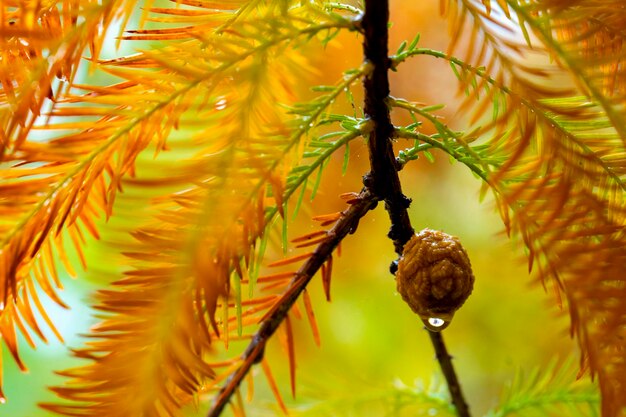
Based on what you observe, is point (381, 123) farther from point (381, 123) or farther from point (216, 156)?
point (216, 156)

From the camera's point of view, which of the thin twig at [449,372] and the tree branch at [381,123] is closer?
the tree branch at [381,123]

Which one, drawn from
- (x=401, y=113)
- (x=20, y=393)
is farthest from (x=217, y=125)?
(x=20, y=393)

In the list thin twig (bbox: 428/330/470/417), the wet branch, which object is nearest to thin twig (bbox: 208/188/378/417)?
the wet branch

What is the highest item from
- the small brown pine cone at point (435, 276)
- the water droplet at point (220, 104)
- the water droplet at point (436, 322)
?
the water droplet at point (220, 104)

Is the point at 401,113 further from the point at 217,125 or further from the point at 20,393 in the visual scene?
the point at 20,393

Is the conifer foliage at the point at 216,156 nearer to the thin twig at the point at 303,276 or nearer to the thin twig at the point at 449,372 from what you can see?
the thin twig at the point at 303,276

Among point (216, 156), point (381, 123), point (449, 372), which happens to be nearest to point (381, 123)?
point (381, 123)

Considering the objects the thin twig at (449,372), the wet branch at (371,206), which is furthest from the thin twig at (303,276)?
the thin twig at (449,372)

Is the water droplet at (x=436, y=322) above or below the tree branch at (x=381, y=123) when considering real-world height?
below
